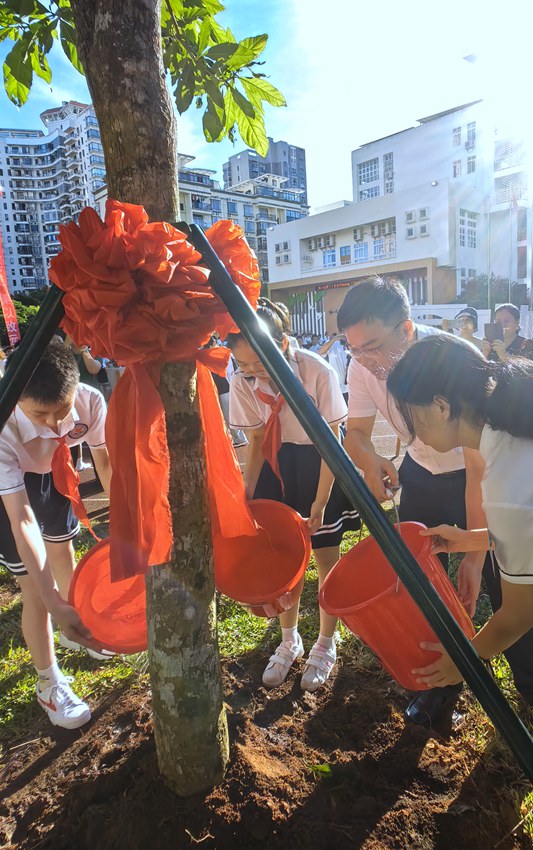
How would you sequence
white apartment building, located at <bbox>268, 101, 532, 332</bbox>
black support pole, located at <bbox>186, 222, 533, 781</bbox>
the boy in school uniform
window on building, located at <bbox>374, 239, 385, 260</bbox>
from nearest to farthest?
1. black support pole, located at <bbox>186, 222, 533, 781</bbox>
2. the boy in school uniform
3. white apartment building, located at <bbox>268, 101, 532, 332</bbox>
4. window on building, located at <bbox>374, 239, 385, 260</bbox>

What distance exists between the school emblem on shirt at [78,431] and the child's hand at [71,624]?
86 cm

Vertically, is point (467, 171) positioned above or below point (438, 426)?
above

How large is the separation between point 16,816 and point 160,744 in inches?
22.5

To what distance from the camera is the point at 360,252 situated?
39.2m

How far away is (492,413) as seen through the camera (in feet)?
4.43

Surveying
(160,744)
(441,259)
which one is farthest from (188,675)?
(441,259)

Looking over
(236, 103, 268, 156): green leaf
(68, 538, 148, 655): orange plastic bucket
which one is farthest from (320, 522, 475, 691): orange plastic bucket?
(236, 103, 268, 156): green leaf

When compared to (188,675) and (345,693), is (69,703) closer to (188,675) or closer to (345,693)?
(188,675)

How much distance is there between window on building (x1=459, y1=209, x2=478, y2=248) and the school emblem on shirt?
36.9 meters

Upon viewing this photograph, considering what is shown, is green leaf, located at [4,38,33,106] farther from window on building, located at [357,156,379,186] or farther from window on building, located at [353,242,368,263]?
window on building, located at [357,156,379,186]

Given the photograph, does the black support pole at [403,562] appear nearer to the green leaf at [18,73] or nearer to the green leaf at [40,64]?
the green leaf at [18,73]

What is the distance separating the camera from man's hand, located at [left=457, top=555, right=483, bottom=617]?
183 cm

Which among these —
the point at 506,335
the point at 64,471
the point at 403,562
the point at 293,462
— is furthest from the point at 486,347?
the point at 403,562

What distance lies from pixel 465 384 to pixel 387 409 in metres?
0.70
